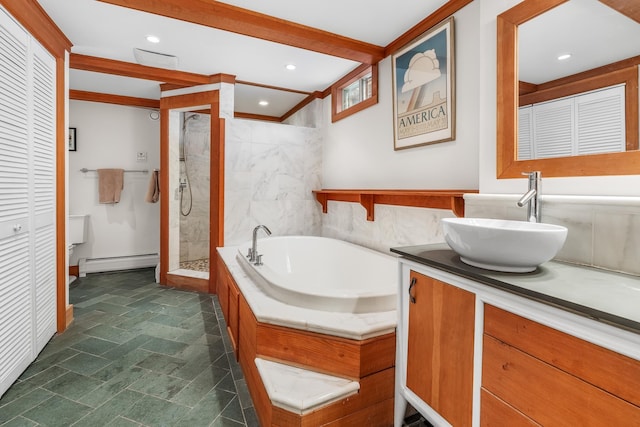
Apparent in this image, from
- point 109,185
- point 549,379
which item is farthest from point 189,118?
point 549,379

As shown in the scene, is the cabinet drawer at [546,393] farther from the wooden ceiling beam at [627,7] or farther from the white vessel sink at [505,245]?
the wooden ceiling beam at [627,7]

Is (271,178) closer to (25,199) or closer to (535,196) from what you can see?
(25,199)

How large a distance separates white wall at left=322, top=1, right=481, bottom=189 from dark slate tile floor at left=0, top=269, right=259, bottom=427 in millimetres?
1841

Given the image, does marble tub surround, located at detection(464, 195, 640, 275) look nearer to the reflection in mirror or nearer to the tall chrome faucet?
the tall chrome faucet

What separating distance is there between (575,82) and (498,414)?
1266 mm

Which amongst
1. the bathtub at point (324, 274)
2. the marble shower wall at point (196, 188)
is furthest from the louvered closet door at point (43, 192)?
the marble shower wall at point (196, 188)

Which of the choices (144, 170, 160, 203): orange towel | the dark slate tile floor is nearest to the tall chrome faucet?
the dark slate tile floor

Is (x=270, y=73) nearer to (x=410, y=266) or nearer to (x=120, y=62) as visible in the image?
(x=120, y=62)

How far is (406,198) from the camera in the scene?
2.41 metres

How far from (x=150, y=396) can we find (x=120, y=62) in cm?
294

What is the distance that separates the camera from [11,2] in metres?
1.77

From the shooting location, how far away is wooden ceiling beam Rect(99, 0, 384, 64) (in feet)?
6.45

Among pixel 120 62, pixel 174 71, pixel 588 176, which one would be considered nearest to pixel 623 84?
pixel 588 176

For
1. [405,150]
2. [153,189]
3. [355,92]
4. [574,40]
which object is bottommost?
[153,189]
